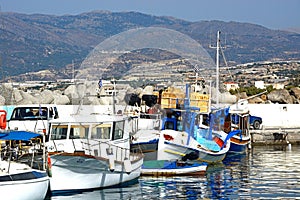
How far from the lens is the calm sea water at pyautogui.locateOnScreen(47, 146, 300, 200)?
2182cm

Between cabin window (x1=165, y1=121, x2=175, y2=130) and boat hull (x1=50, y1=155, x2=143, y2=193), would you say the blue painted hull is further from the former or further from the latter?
boat hull (x1=50, y1=155, x2=143, y2=193)

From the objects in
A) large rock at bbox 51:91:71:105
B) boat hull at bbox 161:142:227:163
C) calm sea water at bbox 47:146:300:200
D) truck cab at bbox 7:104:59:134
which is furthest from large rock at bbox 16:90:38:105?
boat hull at bbox 161:142:227:163

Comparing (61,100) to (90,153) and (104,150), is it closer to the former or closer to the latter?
(104,150)

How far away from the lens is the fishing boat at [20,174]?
57.4ft

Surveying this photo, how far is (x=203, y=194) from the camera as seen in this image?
22.4 meters

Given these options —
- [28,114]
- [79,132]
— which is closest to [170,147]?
[79,132]

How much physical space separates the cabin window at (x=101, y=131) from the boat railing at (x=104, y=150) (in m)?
0.32

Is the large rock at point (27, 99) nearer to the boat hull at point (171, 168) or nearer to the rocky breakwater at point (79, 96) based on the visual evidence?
the rocky breakwater at point (79, 96)

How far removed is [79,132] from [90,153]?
126 centimetres

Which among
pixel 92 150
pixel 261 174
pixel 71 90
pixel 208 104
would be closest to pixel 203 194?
pixel 92 150

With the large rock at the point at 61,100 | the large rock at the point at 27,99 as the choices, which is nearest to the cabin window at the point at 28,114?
the large rock at the point at 27,99

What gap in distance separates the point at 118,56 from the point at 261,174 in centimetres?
2045

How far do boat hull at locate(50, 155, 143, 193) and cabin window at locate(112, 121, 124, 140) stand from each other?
138cm

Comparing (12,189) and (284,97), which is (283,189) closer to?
(12,189)
